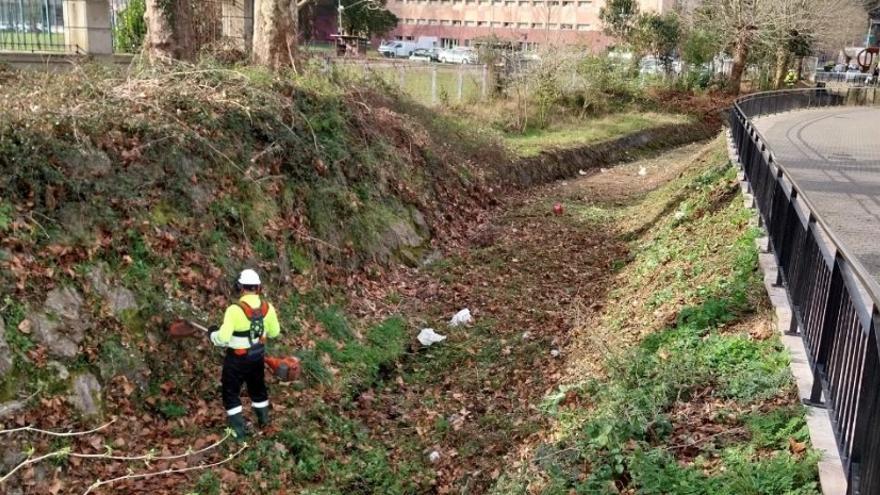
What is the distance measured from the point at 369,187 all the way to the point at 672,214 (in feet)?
19.4

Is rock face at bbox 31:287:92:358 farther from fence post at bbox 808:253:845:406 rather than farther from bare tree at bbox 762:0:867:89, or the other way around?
bare tree at bbox 762:0:867:89

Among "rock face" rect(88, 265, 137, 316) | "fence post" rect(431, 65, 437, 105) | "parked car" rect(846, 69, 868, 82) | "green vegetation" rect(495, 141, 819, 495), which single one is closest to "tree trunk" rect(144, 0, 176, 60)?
"rock face" rect(88, 265, 137, 316)

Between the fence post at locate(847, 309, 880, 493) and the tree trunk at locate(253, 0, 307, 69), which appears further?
the tree trunk at locate(253, 0, 307, 69)

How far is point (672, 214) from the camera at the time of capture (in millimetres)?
14320

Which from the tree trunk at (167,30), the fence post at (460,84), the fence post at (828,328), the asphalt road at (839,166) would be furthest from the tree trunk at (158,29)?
the fence post at (460,84)

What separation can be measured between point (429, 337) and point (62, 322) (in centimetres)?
458

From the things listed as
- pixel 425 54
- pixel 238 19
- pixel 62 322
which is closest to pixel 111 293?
pixel 62 322

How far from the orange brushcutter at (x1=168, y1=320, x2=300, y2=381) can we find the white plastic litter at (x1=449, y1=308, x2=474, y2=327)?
3664 millimetres

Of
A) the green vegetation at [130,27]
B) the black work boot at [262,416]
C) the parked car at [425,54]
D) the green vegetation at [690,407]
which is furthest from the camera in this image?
the parked car at [425,54]

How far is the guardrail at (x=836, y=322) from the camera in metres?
4.16

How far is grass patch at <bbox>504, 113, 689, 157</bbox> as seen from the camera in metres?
23.5

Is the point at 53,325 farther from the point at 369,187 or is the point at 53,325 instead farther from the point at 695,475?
the point at 369,187

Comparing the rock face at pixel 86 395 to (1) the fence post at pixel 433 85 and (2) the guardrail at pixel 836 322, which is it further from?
(1) the fence post at pixel 433 85

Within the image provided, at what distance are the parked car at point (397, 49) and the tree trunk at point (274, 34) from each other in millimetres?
43181
